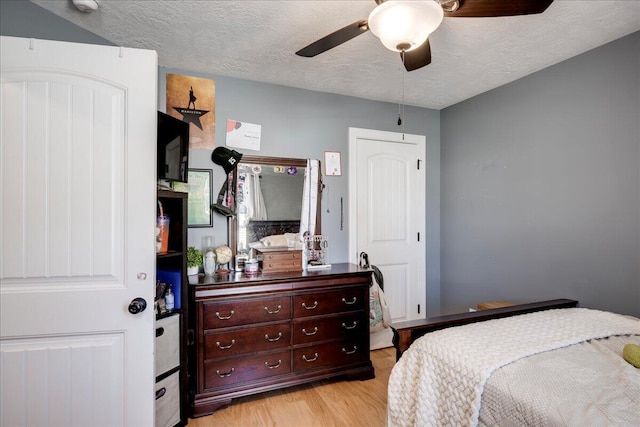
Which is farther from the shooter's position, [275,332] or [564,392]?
[275,332]

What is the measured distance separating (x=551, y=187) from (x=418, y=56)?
65.1 inches

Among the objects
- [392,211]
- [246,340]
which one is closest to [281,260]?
[246,340]

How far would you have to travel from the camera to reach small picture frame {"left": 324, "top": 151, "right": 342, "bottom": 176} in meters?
3.15

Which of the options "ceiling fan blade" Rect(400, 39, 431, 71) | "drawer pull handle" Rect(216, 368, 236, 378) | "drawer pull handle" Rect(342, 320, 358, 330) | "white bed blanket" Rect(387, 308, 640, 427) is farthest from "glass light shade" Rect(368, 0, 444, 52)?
"drawer pull handle" Rect(216, 368, 236, 378)

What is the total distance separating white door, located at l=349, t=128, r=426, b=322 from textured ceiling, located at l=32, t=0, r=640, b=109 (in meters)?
0.68

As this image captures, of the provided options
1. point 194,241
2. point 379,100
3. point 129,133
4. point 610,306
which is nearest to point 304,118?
point 379,100

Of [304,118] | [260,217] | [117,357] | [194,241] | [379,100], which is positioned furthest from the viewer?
[379,100]

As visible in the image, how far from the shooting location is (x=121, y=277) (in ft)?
4.96

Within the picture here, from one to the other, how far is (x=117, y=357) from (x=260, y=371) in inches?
43.1

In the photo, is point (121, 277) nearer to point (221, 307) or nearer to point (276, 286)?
point (221, 307)

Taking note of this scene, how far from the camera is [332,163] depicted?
10.4 feet

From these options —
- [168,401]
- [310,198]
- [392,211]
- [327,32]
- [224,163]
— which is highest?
[327,32]

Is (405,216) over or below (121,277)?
over

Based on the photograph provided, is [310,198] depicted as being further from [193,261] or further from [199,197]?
[193,261]
